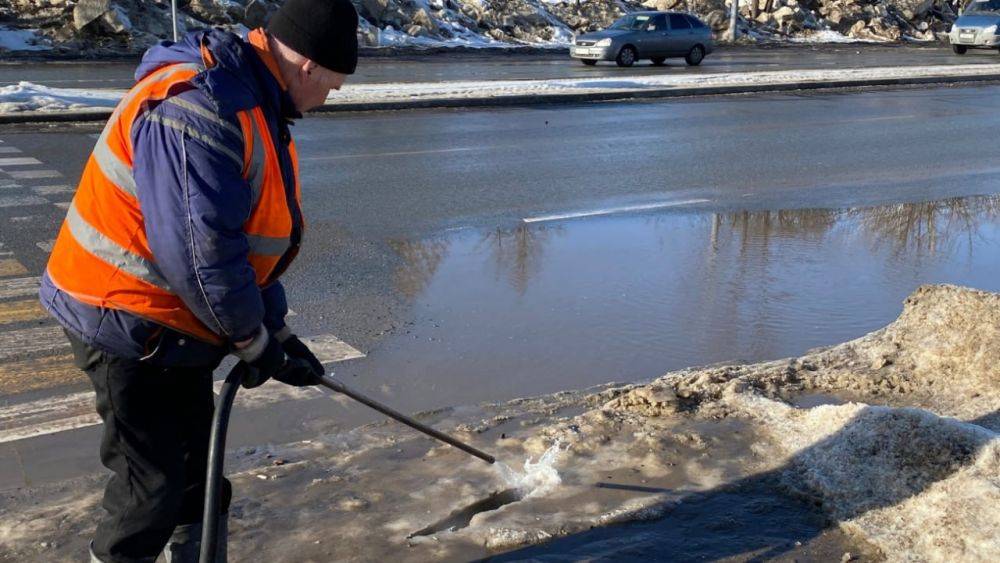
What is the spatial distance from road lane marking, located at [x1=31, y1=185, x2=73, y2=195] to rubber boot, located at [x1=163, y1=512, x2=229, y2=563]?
6582 mm

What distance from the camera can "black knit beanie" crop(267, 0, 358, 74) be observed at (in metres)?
2.71

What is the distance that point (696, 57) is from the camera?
26188 millimetres

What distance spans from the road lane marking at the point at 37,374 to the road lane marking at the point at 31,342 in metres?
0.11

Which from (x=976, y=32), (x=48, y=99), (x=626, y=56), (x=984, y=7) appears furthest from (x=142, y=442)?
(x=984, y=7)

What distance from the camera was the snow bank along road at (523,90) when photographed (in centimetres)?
1366

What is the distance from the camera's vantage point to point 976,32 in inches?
1216

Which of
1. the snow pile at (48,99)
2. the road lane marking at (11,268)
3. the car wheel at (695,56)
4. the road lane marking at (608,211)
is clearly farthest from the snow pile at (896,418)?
the car wheel at (695,56)

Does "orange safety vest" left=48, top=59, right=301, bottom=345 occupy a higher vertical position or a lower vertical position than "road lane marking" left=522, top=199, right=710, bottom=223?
higher

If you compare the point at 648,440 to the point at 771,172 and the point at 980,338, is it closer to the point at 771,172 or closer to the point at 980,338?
the point at 980,338

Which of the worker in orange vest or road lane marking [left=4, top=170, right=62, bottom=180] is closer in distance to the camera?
the worker in orange vest

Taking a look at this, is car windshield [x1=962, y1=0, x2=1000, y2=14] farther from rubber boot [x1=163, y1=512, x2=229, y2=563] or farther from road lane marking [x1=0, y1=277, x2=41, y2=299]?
rubber boot [x1=163, y1=512, x2=229, y2=563]

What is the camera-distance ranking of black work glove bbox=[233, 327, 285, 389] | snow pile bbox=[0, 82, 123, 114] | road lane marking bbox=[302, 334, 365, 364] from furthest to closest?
snow pile bbox=[0, 82, 123, 114] < road lane marking bbox=[302, 334, 365, 364] < black work glove bbox=[233, 327, 285, 389]

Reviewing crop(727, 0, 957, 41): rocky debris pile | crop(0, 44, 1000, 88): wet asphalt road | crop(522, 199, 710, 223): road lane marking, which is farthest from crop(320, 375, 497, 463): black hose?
crop(727, 0, 957, 41): rocky debris pile

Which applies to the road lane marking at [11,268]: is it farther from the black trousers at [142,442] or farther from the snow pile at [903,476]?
the snow pile at [903,476]
